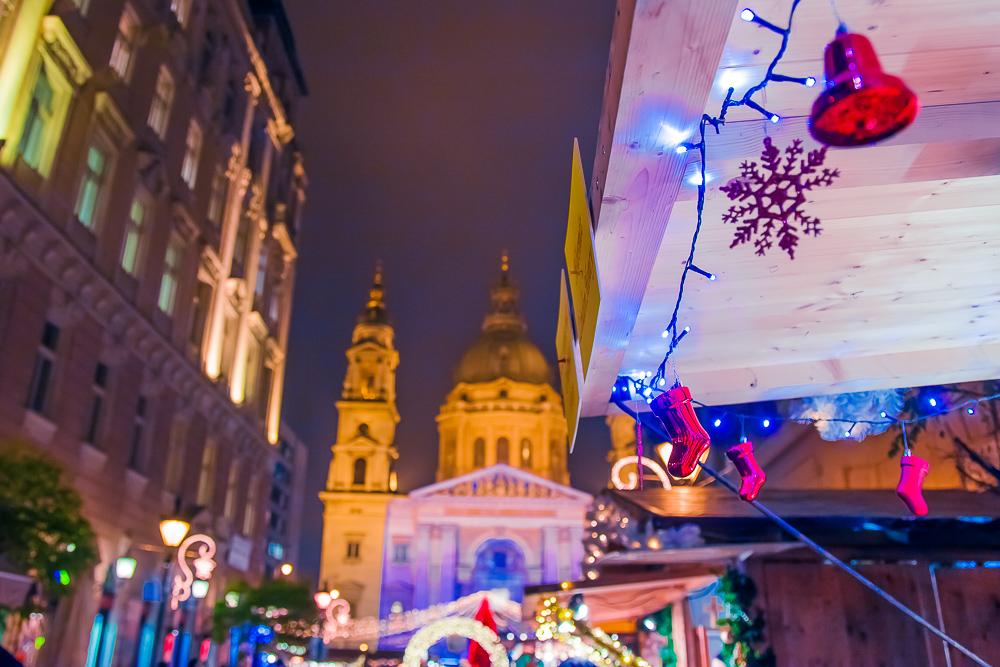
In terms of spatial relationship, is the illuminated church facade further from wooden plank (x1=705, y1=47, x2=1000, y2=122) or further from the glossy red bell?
the glossy red bell

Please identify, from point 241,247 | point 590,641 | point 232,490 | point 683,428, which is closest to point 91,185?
point 241,247

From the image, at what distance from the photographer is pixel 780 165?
3520 mm

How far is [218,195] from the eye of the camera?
26375 mm

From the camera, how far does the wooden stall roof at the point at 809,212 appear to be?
2.82 meters

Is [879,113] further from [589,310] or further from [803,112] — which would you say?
[589,310]

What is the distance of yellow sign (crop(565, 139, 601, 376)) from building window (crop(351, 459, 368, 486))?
61.9 m

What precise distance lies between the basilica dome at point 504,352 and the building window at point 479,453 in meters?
6.65

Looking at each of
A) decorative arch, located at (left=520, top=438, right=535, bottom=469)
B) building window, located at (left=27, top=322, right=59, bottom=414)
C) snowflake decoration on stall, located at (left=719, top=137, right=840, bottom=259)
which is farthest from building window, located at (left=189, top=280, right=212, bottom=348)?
decorative arch, located at (left=520, top=438, right=535, bottom=469)

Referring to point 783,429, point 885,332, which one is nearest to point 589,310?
point 885,332

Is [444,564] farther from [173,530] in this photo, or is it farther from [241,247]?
[173,530]

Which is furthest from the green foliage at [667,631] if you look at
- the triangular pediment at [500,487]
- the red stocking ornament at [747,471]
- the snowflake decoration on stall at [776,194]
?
the triangular pediment at [500,487]

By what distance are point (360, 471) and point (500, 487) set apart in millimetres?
11307

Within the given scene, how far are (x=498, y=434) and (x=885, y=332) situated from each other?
231 ft

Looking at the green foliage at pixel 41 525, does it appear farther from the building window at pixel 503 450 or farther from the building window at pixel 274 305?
the building window at pixel 503 450
